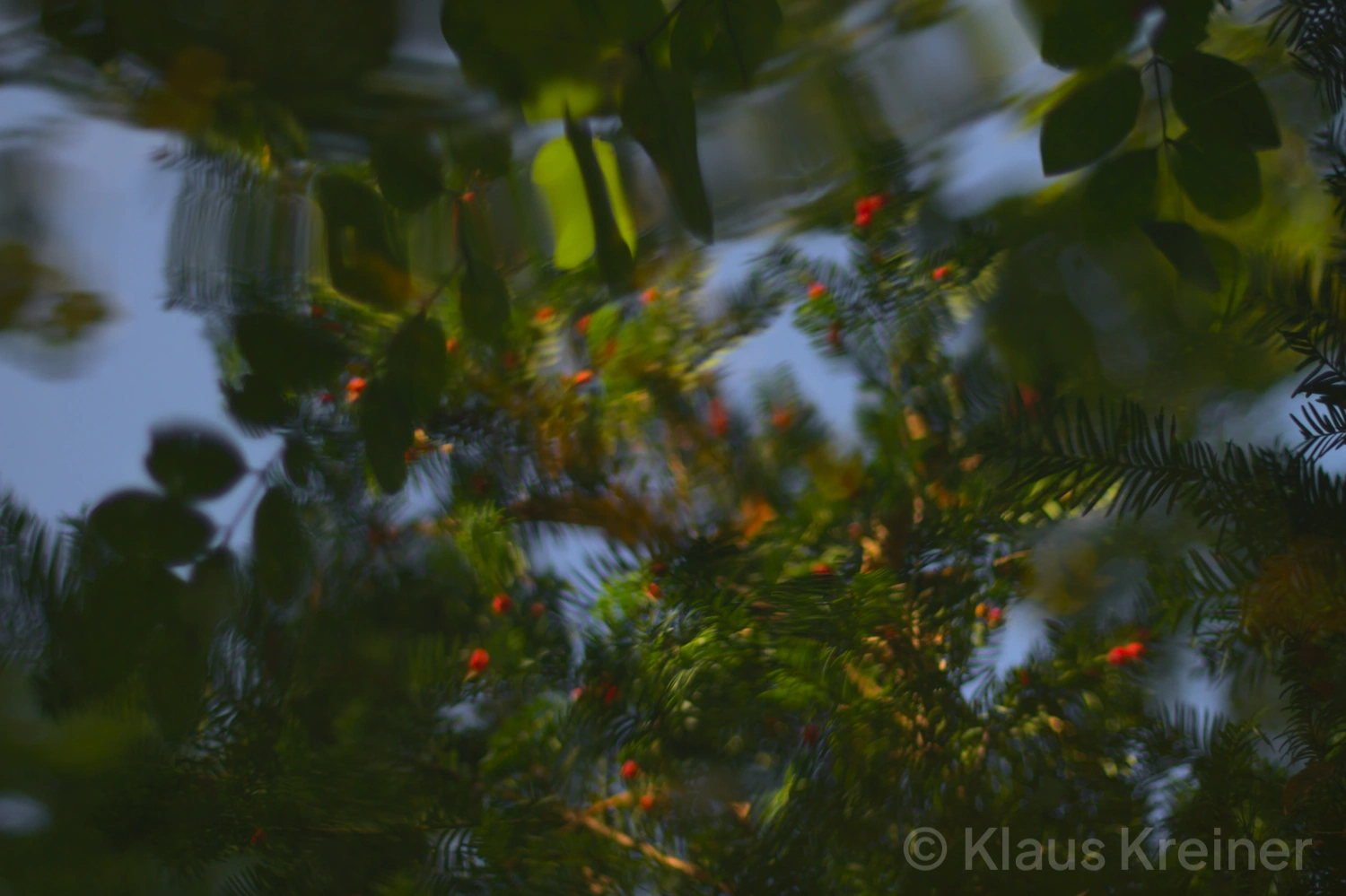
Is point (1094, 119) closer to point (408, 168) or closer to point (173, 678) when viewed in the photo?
point (408, 168)

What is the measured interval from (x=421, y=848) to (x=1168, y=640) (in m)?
0.24

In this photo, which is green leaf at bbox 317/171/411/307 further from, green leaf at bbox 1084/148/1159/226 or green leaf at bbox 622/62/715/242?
green leaf at bbox 1084/148/1159/226

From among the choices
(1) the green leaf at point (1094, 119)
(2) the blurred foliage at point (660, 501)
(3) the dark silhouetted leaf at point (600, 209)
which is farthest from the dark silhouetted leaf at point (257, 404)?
(1) the green leaf at point (1094, 119)

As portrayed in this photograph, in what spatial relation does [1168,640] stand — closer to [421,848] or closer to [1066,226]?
[1066,226]

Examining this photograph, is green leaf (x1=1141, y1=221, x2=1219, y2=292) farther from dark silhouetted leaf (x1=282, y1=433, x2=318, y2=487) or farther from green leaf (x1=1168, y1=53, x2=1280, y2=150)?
dark silhouetted leaf (x1=282, y1=433, x2=318, y2=487)

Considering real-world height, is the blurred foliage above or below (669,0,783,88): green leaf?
below

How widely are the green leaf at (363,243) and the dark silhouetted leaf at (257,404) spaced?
45 millimetres

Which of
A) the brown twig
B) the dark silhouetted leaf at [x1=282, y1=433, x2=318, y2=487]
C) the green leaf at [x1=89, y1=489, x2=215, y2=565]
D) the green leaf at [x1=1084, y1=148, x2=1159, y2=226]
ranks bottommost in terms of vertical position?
the brown twig

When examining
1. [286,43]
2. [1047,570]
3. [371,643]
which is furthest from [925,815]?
[286,43]

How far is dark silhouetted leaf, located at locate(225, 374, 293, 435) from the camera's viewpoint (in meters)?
0.28

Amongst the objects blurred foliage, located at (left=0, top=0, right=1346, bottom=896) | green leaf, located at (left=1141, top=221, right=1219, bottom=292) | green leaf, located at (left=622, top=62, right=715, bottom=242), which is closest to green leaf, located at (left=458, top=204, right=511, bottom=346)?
blurred foliage, located at (left=0, top=0, right=1346, bottom=896)

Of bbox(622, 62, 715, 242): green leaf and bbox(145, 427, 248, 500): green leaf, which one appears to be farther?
bbox(145, 427, 248, 500): green leaf

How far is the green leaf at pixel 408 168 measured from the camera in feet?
0.91

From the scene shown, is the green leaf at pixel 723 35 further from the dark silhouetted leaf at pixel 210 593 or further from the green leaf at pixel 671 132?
the dark silhouetted leaf at pixel 210 593
